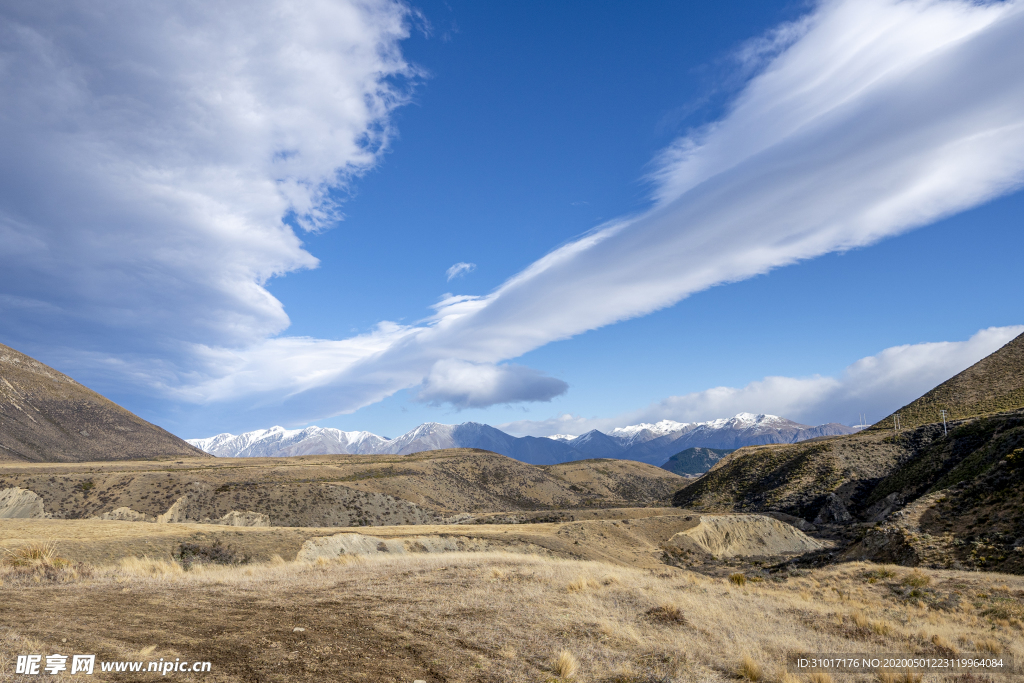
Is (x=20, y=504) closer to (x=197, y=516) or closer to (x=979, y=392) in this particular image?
(x=197, y=516)

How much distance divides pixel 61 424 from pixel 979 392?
9220 inches

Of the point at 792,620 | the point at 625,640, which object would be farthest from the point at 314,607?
the point at 792,620

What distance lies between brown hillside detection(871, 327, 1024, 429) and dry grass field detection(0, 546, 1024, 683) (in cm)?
7581

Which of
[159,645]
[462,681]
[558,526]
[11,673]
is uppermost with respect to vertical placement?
[11,673]

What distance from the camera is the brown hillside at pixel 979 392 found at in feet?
243

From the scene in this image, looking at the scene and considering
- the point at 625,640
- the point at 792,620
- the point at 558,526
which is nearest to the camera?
the point at 625,640

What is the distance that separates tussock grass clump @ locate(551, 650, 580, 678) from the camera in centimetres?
902

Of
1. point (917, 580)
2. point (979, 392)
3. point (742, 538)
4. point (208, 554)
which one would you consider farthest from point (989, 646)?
point (979, 392)

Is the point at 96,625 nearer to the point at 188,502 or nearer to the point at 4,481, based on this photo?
the point at 188,502

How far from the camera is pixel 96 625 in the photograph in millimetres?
9164

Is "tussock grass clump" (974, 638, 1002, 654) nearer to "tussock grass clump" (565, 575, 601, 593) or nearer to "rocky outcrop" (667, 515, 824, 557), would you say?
"tussock grass clump" (565, 575, 601, 593)

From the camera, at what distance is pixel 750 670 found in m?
9.85

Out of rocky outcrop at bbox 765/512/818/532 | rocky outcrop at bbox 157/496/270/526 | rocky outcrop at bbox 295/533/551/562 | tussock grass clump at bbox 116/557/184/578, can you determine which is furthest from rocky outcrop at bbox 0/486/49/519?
rocky outcrop at bbox 765/512/818/532

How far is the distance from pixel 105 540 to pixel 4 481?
68407 mm
